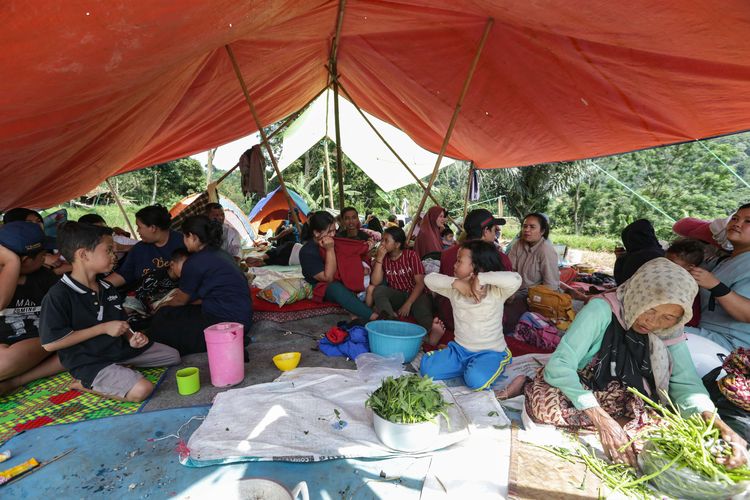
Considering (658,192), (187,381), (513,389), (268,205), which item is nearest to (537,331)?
(513,389)

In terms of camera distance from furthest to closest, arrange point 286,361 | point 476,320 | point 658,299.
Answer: point 286,361
point 476,320
point 658,299

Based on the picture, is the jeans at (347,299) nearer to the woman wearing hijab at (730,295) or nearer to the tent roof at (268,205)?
the woman wearing hijab at (730,295)

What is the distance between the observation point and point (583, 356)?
82.8 inches

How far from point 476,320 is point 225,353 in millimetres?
1749

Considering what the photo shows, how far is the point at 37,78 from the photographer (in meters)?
1.71

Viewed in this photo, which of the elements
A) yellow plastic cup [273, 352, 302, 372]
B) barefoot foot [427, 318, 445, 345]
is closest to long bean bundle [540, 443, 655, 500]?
barefoot foot [427, 318, 445, 345]

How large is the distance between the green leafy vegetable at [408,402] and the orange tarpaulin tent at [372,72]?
201cm

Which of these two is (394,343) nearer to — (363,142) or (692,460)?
(692,460)

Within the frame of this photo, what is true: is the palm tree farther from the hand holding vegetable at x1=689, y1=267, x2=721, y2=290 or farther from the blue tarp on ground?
the blue tarp on ground

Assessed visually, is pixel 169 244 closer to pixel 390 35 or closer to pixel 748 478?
pixel 390 35

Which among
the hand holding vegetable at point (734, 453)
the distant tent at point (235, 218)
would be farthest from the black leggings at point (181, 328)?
the distant tent at point (235, 218)

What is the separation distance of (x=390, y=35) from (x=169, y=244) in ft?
9.90

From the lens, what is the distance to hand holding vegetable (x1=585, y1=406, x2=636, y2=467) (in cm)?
182

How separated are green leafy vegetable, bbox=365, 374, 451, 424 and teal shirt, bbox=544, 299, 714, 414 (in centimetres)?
63
